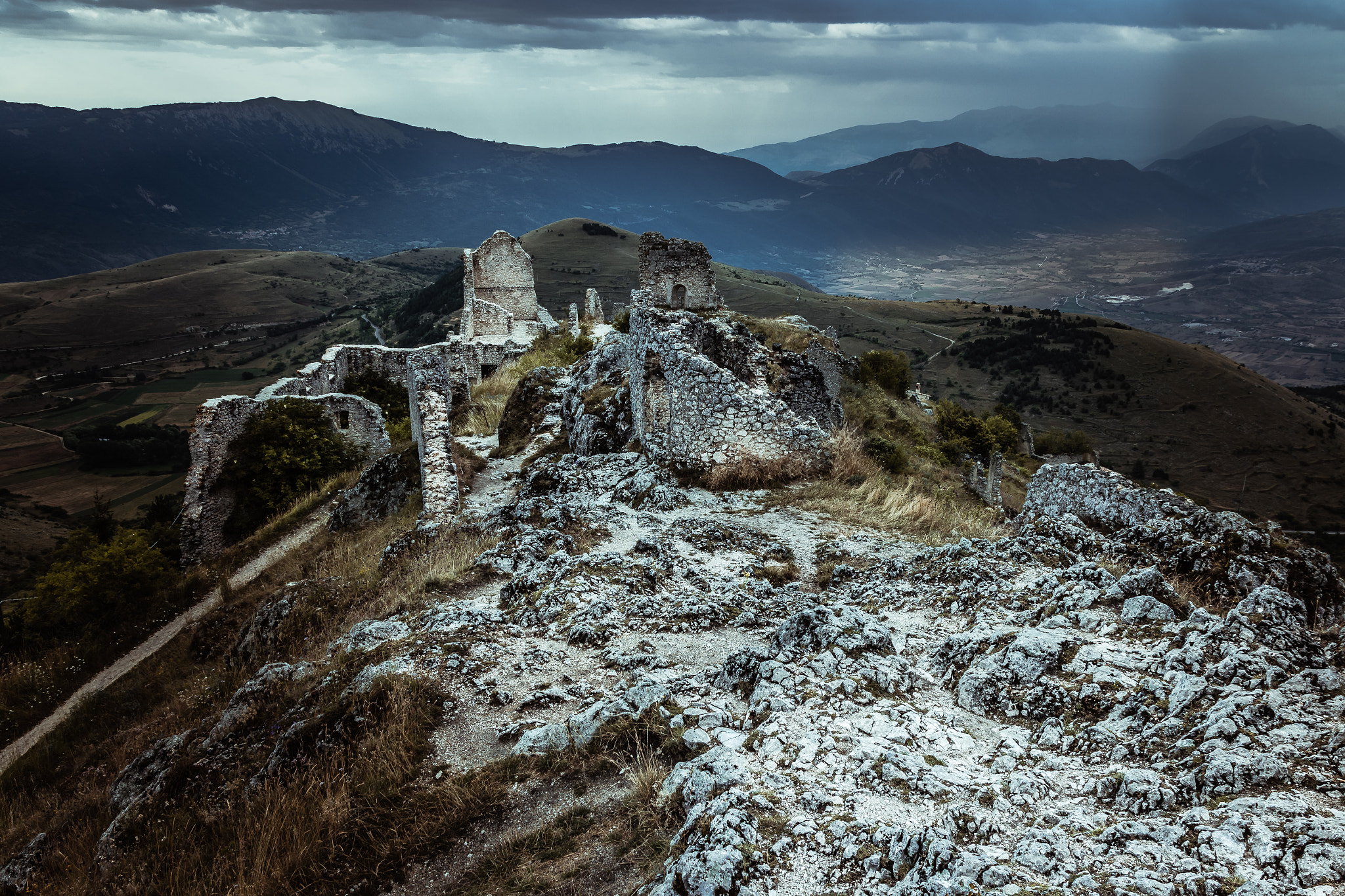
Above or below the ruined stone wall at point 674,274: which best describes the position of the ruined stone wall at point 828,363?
below

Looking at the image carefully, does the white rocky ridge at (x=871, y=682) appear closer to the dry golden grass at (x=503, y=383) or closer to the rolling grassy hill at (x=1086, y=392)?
the dry golden grass at (x=503, y=383)

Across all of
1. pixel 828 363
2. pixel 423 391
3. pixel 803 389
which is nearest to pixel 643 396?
pixel 803 389

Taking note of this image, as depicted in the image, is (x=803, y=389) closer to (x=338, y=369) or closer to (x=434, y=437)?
(x=434, y=437)

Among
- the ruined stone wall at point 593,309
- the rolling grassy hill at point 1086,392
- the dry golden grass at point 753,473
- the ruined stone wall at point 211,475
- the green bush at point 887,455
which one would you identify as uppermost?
the ruined stone wall at point 593,309

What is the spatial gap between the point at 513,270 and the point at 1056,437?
55569 millimetres

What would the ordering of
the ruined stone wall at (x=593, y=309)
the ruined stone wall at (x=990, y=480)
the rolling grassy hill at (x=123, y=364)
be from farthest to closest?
1. the rolling grassy hill at (x=123, y=364)
2. the ruined stone wall at (x=593, y=309)
3. the ruined stone wall at (x=990, y=480)

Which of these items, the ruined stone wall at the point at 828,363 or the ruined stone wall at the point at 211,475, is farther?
the ruined stone wall at the point at 828,363

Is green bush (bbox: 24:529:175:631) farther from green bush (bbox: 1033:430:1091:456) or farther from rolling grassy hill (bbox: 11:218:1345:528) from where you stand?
rolling grassy hill (bbox: 11:218:1345:528)

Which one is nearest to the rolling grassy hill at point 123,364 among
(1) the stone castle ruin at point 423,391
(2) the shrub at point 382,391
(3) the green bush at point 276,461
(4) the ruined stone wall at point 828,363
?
(2) the shrub at point 382,391

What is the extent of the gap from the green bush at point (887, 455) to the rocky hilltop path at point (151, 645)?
14545 millimetres

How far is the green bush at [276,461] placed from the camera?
2139cm

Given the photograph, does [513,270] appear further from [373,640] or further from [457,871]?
[457,871]

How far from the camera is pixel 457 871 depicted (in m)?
Result: 4.43

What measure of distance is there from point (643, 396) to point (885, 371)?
29.1 m
